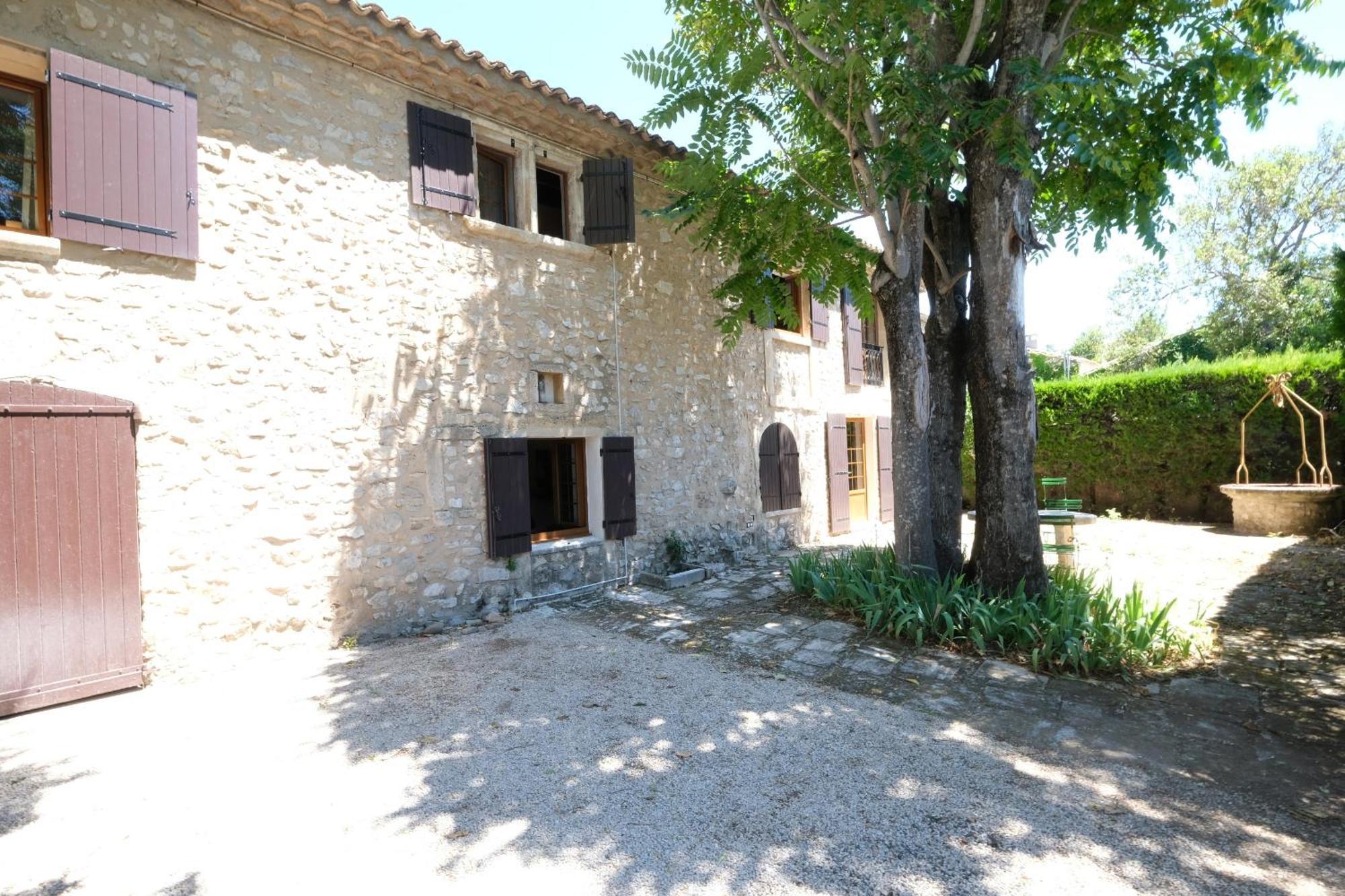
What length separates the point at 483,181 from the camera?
6.41 m

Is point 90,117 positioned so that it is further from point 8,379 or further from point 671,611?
point 671,611

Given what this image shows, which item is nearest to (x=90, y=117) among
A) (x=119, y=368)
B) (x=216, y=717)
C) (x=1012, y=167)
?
(x=119, y=368)

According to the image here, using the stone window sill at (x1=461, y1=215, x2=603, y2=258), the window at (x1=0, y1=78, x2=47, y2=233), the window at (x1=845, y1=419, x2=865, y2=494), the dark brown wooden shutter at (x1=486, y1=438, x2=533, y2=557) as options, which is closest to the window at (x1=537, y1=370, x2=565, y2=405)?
the dark brown wooden shutter at (x1=486, y1=438, x2=533, y2=557)

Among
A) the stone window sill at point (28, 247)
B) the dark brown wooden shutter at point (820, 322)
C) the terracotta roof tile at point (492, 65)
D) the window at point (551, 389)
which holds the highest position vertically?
the terracotta roof tile at point (492, 65)

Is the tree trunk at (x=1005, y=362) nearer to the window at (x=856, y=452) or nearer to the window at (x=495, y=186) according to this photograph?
the window at (x=495, y=186)

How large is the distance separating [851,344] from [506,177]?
6.41 metres

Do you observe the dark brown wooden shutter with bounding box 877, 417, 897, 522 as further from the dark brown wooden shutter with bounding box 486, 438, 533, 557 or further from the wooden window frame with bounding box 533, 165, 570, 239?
the dark brown wooden shutter with bounding box 486, 438, 533, 557

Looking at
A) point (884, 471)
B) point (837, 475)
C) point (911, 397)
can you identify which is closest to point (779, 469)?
point (837, 475)

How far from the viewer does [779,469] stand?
9430mm

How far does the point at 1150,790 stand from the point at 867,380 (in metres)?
9.35

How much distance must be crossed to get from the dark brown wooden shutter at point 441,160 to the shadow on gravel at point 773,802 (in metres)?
3.84

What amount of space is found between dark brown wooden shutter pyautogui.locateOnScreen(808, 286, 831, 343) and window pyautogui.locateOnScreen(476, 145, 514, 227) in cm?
500

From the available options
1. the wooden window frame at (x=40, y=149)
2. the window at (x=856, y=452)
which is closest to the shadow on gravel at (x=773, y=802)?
the wooden window frame at (x=40, y=149)

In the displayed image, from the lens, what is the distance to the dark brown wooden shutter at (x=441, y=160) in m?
5.62
